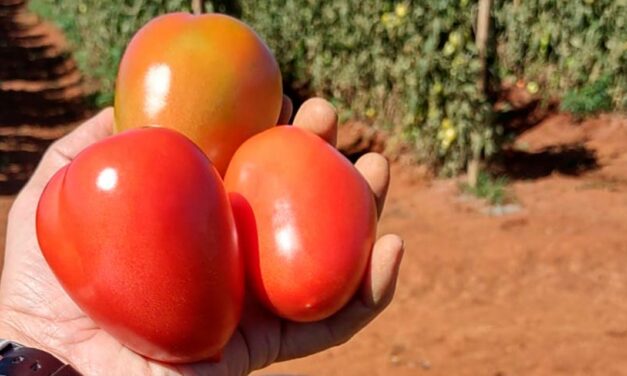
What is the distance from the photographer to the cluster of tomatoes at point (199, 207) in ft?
4.26

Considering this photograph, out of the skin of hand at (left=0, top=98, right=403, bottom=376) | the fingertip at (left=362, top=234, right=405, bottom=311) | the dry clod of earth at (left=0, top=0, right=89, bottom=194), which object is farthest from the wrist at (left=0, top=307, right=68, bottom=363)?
the dry clod of earth at (left=0, top=0, right=89, bottom=194)

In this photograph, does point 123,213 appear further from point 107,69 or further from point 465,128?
point 107,69

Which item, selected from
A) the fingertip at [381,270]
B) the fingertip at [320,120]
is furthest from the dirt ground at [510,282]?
the fingertip at [381,270]

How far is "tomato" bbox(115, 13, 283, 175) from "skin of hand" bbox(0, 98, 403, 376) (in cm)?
20

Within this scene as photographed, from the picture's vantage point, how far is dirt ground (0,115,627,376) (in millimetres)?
3922

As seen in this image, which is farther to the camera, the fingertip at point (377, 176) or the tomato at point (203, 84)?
the fingertip at point (377, 176)

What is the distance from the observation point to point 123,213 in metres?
1.28

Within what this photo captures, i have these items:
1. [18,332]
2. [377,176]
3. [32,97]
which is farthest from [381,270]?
[32,97]

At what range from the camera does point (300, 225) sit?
1.45 metres

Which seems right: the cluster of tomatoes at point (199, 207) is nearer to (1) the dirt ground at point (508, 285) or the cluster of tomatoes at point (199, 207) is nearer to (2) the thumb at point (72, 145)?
(2) the thumb at point (72, 145)

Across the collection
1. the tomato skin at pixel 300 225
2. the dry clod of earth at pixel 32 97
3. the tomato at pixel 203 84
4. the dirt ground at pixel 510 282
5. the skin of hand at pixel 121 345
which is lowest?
the dry clod of earth at pixel 32 97

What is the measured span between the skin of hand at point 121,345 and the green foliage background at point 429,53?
3.88 metres

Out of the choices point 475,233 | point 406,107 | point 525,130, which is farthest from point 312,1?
point 475,233

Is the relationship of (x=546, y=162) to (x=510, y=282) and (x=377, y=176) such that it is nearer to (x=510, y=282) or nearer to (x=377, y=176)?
(x=510, y=282)
